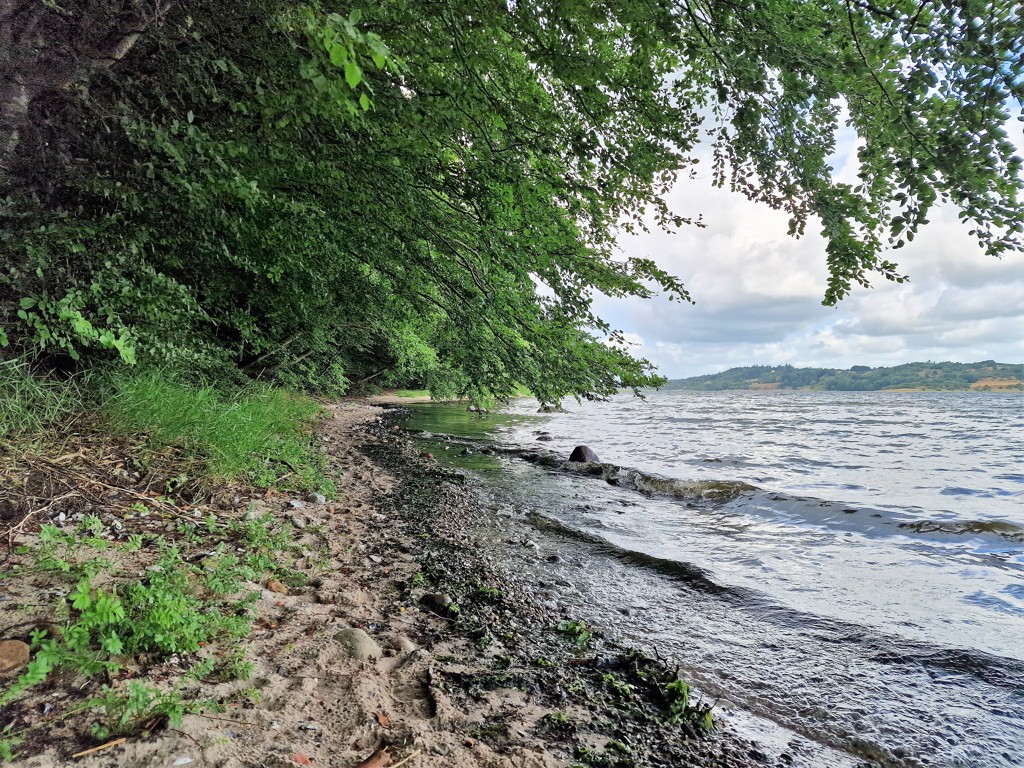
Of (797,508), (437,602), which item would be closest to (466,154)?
(437,602)

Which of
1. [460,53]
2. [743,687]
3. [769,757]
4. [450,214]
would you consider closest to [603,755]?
[769,757]

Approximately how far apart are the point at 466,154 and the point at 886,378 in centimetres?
12221

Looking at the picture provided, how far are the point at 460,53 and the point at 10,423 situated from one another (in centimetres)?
474

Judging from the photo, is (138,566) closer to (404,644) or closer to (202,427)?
(404,644)

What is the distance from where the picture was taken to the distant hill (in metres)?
91.1

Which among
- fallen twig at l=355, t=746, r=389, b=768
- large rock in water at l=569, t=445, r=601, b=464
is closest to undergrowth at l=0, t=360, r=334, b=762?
fallen twig at l=355, t=746, r=389, b=768

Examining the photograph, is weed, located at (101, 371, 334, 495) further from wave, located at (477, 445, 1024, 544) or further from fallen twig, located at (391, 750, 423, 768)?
wave, located at (477, 445, 1024, 544)

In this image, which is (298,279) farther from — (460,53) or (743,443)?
(743,443)

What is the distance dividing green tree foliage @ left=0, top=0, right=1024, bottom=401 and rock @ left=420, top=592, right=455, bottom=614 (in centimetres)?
271

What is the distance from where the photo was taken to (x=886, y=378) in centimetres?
10150

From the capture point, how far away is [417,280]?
260 inches

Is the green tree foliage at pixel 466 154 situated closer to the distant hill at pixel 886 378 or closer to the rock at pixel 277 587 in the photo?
the rock at pixel 277 587

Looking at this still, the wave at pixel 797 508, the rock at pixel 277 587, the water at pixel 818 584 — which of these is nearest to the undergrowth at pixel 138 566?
the rock at pixel 277 587

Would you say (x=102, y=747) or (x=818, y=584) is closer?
(x=102, y=747)
